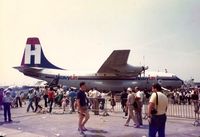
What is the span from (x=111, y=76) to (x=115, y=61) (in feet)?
9.61

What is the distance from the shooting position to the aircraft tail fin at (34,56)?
42.8 metres

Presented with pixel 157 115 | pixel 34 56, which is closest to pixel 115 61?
pixel 34 56

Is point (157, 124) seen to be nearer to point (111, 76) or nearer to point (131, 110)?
point (131, 110)

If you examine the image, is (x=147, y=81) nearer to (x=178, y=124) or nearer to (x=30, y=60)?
(x=30, y=60)

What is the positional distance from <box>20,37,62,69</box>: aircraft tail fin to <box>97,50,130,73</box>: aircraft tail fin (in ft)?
32.6

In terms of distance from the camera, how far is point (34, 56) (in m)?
43.3

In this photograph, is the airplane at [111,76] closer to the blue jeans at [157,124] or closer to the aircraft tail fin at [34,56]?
the aircraft tail fin at [34,56]

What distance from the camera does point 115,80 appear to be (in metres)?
37.6

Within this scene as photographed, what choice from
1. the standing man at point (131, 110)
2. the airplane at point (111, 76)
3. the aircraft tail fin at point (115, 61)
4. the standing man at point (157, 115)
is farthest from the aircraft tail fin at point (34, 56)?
the standing man at point (157, 115)

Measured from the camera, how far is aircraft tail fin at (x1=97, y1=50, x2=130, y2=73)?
3388 cm

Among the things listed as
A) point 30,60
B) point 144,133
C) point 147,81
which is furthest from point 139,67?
point 144,133

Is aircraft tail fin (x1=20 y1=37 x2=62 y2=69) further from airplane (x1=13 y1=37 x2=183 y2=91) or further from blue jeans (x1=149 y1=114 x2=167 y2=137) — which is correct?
blue jeans (x1=149 y1=114 x2=167 y2=137)

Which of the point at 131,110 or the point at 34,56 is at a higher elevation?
the point at 34,56

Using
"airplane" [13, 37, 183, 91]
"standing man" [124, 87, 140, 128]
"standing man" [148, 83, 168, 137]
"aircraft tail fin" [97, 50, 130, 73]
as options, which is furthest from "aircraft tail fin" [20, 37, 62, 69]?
"standing man" [148, 83, 168, 137]
